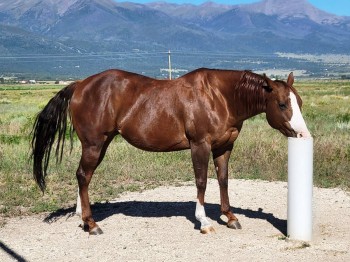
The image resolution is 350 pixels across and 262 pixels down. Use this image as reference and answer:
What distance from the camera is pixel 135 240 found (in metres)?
7.38

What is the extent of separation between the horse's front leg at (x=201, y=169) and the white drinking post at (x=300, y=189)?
42.4 inches

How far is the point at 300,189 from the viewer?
7125 millimetres

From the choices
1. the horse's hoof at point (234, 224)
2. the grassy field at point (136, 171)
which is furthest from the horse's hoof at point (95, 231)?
the grassy field at point (136, 171)

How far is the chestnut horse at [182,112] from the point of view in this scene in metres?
7.16

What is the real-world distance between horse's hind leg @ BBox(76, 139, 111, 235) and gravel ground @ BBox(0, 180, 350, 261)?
15cm

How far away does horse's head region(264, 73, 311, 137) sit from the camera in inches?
270

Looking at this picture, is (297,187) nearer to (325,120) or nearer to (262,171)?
(262,171)

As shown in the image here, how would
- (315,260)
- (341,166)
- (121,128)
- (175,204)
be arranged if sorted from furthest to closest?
(341,166) < (175,204) < (121,128) < (315,260)

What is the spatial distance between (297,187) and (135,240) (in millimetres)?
2229

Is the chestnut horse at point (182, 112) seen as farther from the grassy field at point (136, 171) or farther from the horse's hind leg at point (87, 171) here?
the grassy field at point (136, 171)

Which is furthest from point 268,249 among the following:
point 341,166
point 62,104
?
point 341,166

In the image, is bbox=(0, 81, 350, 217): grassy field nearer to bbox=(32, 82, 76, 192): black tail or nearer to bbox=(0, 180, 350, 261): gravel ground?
bbox=(0, 180, 350, 261): gravel ground

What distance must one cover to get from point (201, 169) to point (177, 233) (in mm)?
997

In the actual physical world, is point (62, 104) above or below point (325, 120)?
above
